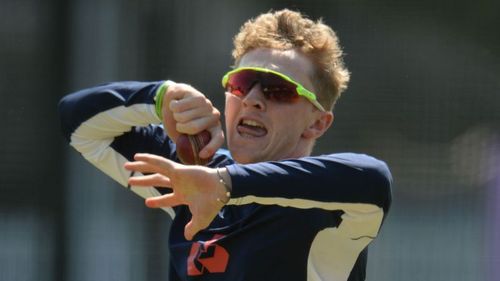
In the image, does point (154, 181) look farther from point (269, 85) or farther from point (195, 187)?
point (269, 85)

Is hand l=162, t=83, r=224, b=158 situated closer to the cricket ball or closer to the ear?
the cricket ball

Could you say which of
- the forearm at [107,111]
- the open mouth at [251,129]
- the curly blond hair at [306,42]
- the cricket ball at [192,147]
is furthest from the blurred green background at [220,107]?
the cricket ball at [192,147]

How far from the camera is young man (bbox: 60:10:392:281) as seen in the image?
1995mm

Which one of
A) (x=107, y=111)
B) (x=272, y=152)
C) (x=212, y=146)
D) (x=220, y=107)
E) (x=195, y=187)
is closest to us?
(x=195, y=187)

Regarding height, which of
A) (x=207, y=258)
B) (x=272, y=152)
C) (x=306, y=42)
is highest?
(x=306, y=42)

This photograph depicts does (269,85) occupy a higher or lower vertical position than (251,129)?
higher

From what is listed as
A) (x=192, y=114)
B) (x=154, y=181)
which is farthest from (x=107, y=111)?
(x=154, y=181)

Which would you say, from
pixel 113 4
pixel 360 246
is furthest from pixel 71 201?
pixel 360 246

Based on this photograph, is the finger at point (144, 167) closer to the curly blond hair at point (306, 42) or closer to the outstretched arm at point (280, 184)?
the outstretched arm at point (280, 184)

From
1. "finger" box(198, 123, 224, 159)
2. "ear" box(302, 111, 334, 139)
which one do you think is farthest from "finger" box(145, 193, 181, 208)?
"ear" box(302, 111, 334, 139)

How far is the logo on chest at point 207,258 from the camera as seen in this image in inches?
90.9

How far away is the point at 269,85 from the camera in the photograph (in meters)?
2.37

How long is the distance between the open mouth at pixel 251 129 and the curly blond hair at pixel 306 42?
0.18m

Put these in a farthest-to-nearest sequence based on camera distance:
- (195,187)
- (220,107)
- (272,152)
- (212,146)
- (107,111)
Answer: (220,107) < (107,111) < (272,152) < (212,146) < (195,187)
